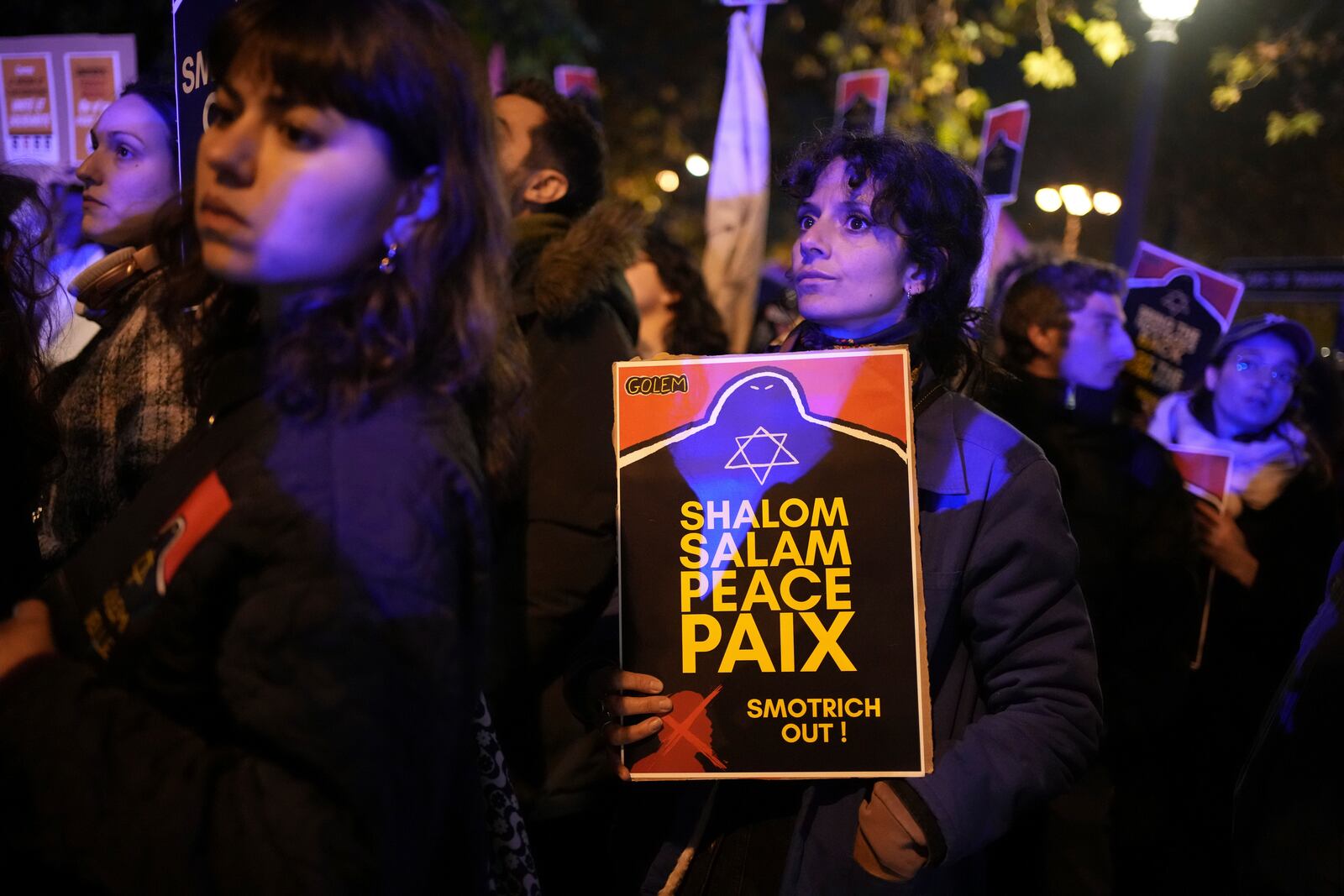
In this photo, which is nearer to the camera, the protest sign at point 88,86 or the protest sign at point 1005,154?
the protest sign at point 88,86

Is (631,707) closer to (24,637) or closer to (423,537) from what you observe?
(423,537)

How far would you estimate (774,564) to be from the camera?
1800 mm

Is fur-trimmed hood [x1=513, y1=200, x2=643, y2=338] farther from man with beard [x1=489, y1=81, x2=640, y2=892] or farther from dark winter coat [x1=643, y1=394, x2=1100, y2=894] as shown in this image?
dark winter coat [x1=643, y1=394, x2=1100, y2=894]

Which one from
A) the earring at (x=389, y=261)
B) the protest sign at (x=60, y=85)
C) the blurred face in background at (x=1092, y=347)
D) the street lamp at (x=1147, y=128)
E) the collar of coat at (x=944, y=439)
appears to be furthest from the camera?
the street lamp at (x=1147, y=128)

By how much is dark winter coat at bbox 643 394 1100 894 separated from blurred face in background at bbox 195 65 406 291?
3.64 ft

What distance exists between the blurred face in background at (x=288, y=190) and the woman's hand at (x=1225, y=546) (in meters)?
3.77

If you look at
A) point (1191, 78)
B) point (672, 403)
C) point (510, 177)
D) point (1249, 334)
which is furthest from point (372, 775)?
point (1191, 78)

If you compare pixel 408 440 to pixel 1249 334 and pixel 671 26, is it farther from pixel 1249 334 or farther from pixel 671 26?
pixel 671 26

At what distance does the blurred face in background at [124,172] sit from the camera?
2926 mm

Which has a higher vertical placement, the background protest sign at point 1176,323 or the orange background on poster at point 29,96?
the orange background on poster at point 29,96

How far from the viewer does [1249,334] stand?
4832 millimetres

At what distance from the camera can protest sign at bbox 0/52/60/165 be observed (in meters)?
4.49

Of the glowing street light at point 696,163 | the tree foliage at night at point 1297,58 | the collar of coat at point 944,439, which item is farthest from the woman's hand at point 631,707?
the glowing street light at point 696,163

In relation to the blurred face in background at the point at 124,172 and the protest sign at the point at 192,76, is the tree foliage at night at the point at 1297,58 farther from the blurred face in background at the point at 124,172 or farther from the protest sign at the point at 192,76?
the protest sign at the point at 192,76
